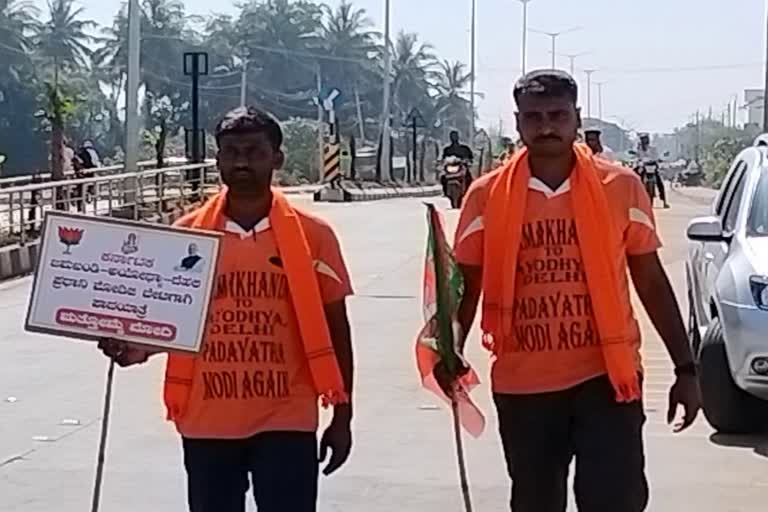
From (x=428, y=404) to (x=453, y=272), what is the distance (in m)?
5.71

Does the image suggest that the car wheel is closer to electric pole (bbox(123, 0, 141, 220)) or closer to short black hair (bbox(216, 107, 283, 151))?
short black hair (bbox(216, 107, 283, 151))

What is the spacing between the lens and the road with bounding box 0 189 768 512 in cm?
820

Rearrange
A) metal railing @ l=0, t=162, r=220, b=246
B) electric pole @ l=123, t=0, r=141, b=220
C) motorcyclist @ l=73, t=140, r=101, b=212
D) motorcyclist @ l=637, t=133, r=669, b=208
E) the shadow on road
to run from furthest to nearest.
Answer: motorcyclist @ l=637, t=133, r=669, b=208, electric pole @ l=123, t=0, r=141, b=220, motorcyclist @ l=73, t=140, r=101, b=212, metal railing @ l=0, t=162, r=220, b=246, the shadow on road

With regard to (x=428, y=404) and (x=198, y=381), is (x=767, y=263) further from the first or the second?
(x=198, y=381)

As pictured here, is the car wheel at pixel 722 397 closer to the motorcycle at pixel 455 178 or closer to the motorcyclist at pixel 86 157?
the motorcyclist at pixel 86 157

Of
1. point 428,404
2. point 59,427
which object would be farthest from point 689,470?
point 59,427

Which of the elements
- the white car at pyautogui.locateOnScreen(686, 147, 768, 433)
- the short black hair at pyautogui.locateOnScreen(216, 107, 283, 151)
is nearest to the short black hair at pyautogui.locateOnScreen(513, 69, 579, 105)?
the short black hair at pyautogui.locateOnScreen(216, 107, 283, 151)

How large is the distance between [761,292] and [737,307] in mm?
164

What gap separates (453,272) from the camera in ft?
17.5

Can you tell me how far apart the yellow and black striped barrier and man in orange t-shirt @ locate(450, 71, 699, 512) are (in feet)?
122

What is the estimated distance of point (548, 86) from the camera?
209 inches

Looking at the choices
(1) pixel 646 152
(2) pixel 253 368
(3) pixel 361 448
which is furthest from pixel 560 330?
(1) pixel 646 152

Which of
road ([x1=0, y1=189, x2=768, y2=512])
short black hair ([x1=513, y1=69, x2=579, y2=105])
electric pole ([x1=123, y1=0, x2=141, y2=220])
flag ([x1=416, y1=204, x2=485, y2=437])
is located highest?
electric pole ([x1=123, y1=0, x2=141, y2=220])

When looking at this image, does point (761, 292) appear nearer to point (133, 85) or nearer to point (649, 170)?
point (133, 85)
